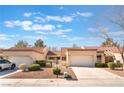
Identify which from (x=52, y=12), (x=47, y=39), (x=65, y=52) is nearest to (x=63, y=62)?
(x=65, y=52)

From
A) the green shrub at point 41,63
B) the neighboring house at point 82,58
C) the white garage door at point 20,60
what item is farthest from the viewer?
the neighboring house at point 82,58

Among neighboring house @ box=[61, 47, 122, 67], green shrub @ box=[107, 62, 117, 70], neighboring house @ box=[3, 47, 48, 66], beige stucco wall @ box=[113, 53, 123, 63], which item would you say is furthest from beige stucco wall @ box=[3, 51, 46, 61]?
beige stucco wall @ box=[113, 53, 123, 63]

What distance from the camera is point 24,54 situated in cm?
1509

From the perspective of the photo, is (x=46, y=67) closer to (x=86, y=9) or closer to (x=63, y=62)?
(x=63, y=62)

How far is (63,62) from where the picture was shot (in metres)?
15.0

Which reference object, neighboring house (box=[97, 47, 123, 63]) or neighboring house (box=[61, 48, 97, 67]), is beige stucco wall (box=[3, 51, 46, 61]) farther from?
neighboring house (box=[97, 47, 123, 63])

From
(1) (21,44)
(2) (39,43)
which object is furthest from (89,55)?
(1) (21,44)

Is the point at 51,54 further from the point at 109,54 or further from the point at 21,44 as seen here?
the point at 109,54

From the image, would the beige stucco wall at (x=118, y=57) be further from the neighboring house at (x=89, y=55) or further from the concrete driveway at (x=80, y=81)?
the concrete driveway at (x=80, y=81)

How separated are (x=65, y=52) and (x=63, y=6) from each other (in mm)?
2590

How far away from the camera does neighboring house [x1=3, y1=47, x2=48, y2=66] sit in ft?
46.5

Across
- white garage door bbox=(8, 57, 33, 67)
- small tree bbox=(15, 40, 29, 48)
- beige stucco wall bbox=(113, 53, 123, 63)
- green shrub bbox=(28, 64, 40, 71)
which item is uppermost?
small tree bbox=(15, 40, 29, 48)

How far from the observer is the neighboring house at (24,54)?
14.2 m

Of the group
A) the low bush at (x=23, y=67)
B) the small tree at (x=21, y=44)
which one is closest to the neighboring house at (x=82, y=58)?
the low bush at (x=23, y=67)
